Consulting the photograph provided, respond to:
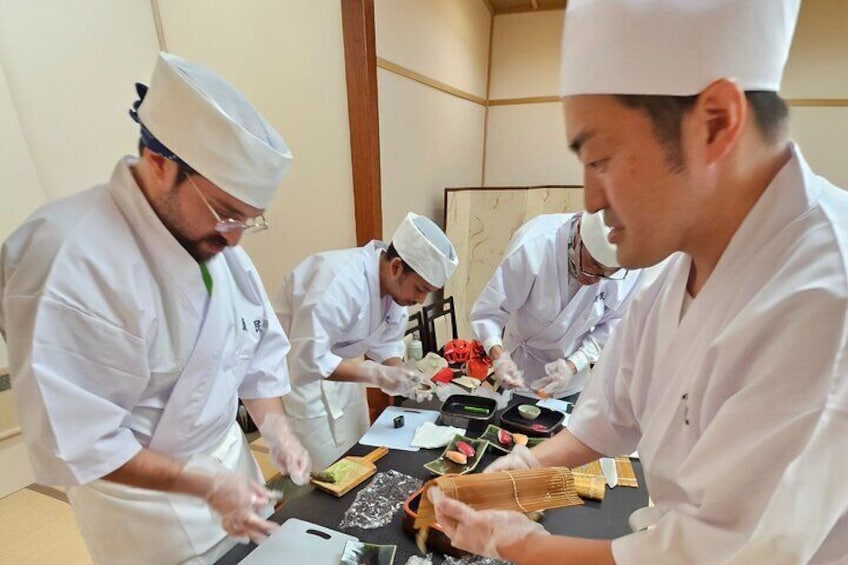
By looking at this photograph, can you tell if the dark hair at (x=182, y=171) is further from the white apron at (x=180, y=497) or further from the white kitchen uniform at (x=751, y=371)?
the white kitchen uniform at (x=751, y=371)

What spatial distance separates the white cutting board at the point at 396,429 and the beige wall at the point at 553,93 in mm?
2898

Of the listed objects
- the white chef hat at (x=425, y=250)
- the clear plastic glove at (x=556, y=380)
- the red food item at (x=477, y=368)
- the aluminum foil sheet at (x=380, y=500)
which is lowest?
the red food item at (x=477, y=368)

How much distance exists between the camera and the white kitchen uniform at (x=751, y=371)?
17.6 inches

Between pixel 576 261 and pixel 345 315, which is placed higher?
pixel 576 261

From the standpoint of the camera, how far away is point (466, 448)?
1271mm

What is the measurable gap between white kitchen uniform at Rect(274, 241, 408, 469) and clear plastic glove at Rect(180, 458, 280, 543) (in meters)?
0.61

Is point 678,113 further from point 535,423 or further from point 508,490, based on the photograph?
point 535,423

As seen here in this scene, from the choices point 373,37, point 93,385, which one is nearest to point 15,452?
point 93,385

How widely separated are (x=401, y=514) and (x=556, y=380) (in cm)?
97

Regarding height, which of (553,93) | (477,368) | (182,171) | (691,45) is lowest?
(477,368)

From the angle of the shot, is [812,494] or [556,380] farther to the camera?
[556,380]

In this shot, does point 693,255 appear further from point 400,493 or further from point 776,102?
point 400,493

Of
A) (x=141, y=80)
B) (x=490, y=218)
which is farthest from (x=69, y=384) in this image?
(x=490, y=218)

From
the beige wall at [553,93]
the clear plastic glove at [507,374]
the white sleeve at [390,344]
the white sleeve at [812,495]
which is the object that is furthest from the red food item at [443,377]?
the beige wall at [553,93]
